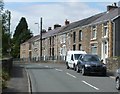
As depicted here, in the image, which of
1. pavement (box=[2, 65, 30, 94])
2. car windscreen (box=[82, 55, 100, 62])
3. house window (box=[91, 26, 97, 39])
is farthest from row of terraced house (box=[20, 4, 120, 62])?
pavement (box=[2, 65, 30, 94])

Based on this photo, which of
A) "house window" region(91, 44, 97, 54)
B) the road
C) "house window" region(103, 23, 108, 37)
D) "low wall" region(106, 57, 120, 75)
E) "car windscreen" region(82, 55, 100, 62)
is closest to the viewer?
the road

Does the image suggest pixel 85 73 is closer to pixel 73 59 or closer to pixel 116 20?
pixel 73 59

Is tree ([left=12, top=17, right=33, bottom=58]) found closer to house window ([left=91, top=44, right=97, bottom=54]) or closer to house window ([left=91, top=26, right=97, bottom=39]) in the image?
house window ([left=91, top=26, right=97, bottom=39])

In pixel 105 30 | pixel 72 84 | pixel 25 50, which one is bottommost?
pixel 72 84

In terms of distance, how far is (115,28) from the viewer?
140 feet

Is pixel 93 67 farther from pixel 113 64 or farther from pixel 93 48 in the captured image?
pixel 93 48

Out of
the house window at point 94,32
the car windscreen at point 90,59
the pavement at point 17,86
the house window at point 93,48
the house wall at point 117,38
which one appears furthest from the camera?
the house window at point 94,32

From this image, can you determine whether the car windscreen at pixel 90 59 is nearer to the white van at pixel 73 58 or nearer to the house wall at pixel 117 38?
the white van at pixel 73 58

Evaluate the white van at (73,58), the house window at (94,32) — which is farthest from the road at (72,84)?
the house window at (94,32)

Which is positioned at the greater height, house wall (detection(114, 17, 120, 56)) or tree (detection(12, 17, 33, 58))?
tree (detection(12, 17, 33, 58))

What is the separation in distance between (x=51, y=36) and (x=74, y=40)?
52.8 feet

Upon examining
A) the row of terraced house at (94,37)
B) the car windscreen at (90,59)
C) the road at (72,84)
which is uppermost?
the row of terraced house at (94,37)

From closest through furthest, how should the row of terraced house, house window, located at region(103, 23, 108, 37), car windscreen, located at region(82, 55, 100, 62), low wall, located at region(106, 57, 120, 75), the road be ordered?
the road, car windscreen, located at region(82, 55, 100, 62), low wall, located at region(106, 57, 120, 75), the row of terraced house, house window, located at region(103, 23, 108, 37)

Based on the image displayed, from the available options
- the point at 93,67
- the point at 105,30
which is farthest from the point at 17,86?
the point at 105,30
